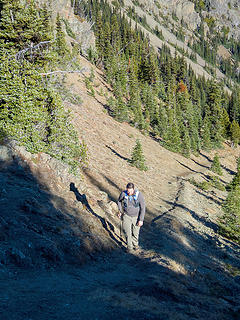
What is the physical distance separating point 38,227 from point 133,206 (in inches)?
106

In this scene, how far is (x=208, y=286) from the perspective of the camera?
7.16 meters

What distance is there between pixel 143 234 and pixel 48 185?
455cm

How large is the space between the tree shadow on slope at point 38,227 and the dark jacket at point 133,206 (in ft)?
4.67

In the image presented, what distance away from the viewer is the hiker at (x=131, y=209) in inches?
283

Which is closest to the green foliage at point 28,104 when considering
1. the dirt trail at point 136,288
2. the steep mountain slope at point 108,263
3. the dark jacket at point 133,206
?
the steep mountain slope at point 108,263

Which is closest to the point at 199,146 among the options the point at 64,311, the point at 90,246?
the point at 90,246

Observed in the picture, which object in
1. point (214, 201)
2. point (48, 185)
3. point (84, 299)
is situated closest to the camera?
point (84, 299)

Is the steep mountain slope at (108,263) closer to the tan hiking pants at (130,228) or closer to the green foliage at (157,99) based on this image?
the tan hiking pants at (130,228)

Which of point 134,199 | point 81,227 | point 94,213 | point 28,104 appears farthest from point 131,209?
point 28,104

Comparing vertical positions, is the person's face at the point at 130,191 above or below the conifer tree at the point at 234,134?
above

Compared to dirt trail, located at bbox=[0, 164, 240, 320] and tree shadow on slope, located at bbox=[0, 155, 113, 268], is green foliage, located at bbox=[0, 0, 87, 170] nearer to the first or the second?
tree shadow on slope, located at bbox=[0, 155, 113, 268]

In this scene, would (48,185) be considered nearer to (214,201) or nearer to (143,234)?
(143,234)

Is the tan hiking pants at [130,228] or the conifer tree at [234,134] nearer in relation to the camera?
the tan hiking pants at [130,228]

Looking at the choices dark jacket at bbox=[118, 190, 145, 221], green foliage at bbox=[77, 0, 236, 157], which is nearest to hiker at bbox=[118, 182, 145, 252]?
dark jacket at bbox=[118, 190, 145, 221]
